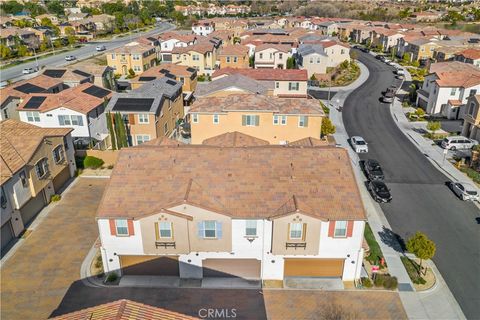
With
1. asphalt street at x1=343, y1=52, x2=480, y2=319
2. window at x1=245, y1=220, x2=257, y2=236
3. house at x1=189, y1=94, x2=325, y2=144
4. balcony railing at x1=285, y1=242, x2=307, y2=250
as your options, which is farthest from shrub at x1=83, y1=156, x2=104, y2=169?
asphalt street at x1=343, y1=52, x2=480, y2=319

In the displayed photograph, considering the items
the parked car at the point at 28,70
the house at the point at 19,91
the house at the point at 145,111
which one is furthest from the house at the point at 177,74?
the parked car at the point at 28,70

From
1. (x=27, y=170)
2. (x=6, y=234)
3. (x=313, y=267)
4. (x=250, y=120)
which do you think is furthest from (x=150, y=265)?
(x=250, y=120)

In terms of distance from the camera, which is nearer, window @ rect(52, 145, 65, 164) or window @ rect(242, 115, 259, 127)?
window @ rect(52, 145, 65, 164)

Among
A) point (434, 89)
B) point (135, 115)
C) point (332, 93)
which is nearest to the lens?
point (135, 115)

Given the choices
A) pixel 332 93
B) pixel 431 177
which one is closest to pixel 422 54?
pixel 332 93

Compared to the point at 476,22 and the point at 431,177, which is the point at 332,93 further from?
the point at 476,22

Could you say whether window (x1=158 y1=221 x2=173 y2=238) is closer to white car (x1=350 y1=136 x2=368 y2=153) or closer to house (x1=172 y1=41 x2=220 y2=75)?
white car (x1=350 y1=136 x2=368 y2=153)
